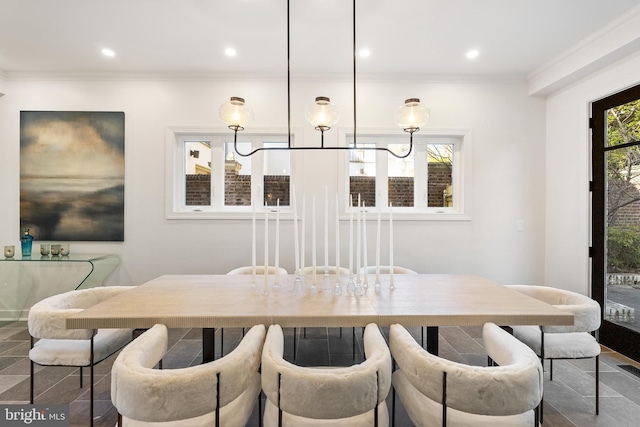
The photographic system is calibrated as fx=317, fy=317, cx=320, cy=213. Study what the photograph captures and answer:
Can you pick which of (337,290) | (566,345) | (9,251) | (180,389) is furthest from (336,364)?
(9,251)

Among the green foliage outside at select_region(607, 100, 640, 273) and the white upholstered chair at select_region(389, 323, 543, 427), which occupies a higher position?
the green foliage outside at select_region(607, 100, 640, 273)

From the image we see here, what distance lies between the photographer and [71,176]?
331 cm

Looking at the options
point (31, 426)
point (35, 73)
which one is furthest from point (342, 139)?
point (35, 73)

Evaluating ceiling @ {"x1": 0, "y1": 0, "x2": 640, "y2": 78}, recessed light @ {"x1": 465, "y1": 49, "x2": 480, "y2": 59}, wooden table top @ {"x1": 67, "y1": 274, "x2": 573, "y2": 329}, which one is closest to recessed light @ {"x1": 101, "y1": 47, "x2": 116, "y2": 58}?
ceiling @ {"x1": 0, "y1": 0, "x2": 640, "y2": 78}

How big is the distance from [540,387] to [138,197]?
3.57 m

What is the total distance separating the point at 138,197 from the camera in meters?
3.34

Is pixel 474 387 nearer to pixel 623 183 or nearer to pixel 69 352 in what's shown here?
pixel 69 352

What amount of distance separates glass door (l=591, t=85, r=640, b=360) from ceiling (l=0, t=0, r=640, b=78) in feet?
2.42

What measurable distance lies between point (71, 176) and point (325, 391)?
3.60 metres

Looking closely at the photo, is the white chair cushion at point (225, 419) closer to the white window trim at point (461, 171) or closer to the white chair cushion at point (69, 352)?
the white chair cushion at point (69, 352)

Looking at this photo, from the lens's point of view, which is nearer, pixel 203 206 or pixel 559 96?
pixel 559 96

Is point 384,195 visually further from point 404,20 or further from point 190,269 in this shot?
point 190,269

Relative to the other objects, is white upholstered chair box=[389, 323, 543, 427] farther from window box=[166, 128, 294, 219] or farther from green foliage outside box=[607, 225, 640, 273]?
window box=[166, 128, 294, 219]

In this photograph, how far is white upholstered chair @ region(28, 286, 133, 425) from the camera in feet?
5.12
